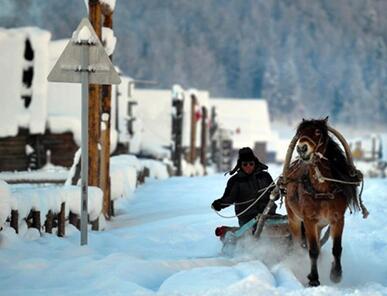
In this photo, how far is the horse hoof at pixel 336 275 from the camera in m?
9.02

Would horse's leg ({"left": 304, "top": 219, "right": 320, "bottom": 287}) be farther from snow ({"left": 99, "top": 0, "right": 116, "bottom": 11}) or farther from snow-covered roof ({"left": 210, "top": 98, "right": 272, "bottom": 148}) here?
snow-covered roof ({"left": 210, "top": 98, "right": 272, "bottom": 148})

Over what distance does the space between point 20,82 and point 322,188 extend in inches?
836

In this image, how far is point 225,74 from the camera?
15675cm

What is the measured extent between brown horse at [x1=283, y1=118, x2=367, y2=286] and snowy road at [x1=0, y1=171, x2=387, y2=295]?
41 cm

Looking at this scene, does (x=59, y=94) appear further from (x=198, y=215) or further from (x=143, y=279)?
(x=143, y=279)

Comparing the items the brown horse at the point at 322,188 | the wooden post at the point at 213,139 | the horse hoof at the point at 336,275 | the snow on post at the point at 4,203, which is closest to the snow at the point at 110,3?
the snow on post at the point at 4,203

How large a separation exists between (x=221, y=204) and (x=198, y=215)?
168 inches

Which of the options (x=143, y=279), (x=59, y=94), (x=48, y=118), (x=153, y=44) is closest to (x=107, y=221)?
(x=143, y=279)

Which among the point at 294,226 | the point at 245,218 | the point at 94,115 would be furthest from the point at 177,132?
the point at 294,226

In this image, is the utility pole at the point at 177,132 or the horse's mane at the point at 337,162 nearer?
the horse's mane at the point at 337,162

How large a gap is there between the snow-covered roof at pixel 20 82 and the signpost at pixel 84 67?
18226 mm

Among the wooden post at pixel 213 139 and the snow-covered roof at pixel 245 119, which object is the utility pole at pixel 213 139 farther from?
the snow-covered roof at pixel 245 119

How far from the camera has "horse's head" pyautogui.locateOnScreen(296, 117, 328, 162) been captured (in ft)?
28.7

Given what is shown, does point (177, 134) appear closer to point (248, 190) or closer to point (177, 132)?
point (177, 132)
